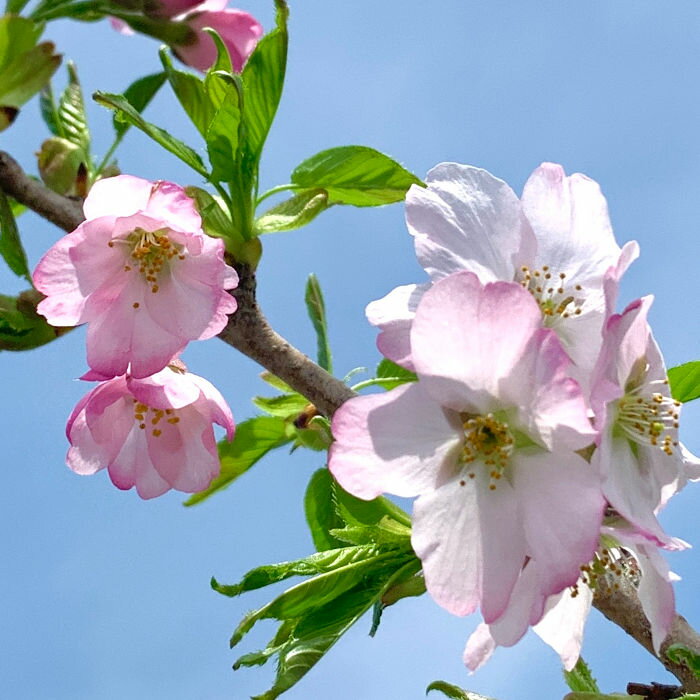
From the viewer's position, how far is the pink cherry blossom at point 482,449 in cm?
95

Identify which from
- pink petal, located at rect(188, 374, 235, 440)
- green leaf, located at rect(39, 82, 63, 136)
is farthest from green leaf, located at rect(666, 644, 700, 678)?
green leaf, located at rect(39, 82, 63, 136)

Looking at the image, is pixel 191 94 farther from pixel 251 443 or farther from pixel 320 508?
pixel 320 508

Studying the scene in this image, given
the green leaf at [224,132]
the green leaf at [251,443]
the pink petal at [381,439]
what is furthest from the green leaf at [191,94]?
the pink petal at [381,439]

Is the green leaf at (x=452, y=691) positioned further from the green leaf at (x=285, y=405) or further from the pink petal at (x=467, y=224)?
the green leaf at (x=285, y=405)

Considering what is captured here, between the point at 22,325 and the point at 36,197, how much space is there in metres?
0.22

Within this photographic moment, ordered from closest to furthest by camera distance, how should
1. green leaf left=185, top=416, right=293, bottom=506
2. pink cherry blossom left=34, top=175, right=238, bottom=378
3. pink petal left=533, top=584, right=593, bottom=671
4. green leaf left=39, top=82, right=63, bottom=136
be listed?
pink petal left=533, top=584, right=593, bottom=671 → pink cherry blossom left=34, top=175, right=238, bottom=378 → green leaf left=185, top=416, right=293, bottom=506 → green leaf left=39, top=82, right=63, bottom=136

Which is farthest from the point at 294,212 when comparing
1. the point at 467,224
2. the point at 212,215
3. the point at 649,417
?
the point at 649,417

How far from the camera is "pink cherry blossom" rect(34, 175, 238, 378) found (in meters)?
1.37

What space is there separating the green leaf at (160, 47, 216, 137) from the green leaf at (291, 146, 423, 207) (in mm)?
185

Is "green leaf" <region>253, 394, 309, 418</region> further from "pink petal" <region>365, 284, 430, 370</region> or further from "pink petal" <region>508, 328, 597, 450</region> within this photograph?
"pink petal" <region>508, 328, 597, 450</region>

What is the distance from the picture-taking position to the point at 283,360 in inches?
56.2

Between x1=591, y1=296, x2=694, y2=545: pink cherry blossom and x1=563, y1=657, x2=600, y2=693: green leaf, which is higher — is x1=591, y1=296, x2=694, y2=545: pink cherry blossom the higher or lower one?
the higher one

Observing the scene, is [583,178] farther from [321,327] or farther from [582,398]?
[321,327]

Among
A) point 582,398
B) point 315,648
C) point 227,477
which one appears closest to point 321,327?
point 227,477
